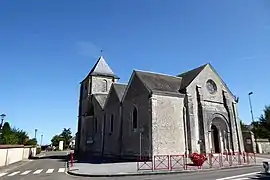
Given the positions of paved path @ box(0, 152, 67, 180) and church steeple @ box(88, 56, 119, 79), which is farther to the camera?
church steeple @ box(88, 56, 119, 79)

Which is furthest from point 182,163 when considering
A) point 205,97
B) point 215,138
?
point 205,97

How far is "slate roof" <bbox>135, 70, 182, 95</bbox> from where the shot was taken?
23125mm

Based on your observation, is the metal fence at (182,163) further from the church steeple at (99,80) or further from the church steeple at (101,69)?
the church steeple at (101,69)

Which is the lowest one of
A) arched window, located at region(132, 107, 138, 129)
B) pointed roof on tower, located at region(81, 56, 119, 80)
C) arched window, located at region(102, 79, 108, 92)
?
arched window, located at region(132, 107, 138, 129)

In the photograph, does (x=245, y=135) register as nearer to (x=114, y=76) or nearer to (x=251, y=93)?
(x=251, y=93)

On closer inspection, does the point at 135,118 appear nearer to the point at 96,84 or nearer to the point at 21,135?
the point at 96,84

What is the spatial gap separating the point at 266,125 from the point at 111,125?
27917mm

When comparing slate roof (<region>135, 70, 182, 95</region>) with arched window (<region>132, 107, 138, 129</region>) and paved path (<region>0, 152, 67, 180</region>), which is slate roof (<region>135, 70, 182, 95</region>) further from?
paved path (<region>0, 152, 67, 180</region>)

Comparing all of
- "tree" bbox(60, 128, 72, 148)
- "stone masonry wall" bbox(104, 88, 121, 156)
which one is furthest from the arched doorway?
"tree" bbox(60, 128, 72, 148)

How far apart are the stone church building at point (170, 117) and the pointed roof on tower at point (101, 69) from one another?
33.6 feet

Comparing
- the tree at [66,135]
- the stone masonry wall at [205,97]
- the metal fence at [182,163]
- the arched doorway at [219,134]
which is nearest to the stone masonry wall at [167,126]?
the metal fence at [182,163]

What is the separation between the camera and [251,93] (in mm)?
36781

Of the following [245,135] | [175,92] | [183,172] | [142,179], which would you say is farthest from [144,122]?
[245,135]

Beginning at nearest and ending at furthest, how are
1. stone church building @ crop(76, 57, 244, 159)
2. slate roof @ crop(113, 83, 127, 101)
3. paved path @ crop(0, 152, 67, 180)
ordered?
paved path @ crop(0, 152, 67, 180), stone church building @ crop(76, 57, 244, 159), slate roof @ crop(113, 83, 127, 101)
